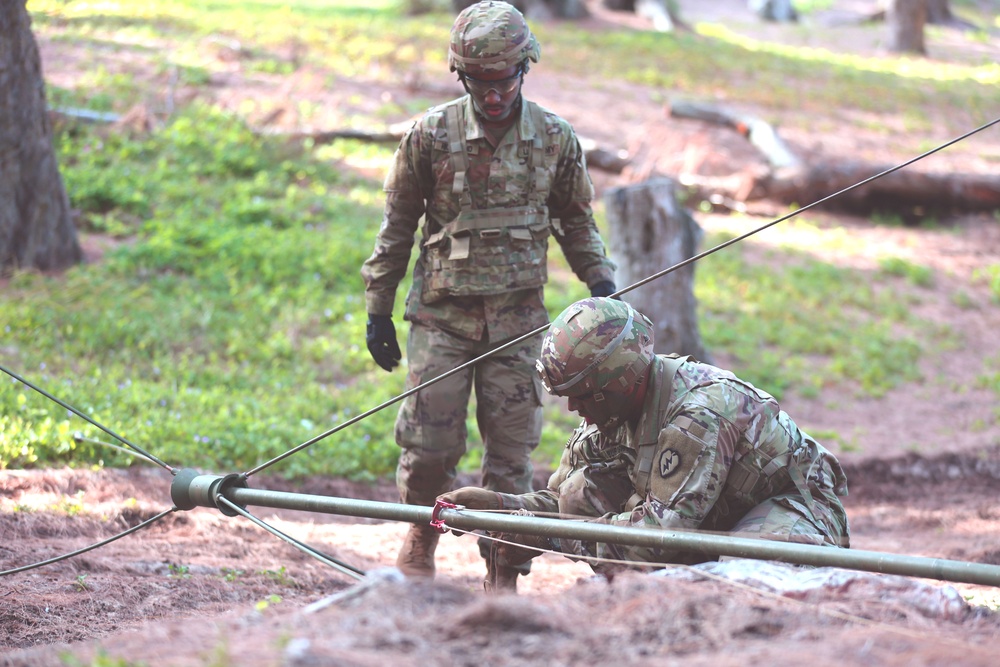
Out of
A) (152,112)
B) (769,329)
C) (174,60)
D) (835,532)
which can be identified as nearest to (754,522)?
(835,532)

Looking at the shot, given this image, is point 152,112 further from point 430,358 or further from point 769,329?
point 430,358

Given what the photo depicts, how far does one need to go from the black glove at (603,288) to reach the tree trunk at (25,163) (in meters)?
5.46

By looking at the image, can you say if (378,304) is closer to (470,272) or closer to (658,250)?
(470,272)

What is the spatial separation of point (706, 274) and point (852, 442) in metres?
2.98

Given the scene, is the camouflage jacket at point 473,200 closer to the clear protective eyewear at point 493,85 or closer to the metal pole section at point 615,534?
the clear protective eyewear at point 493,85

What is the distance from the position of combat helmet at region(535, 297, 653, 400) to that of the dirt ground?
74 centimetres

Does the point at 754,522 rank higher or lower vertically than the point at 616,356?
lower

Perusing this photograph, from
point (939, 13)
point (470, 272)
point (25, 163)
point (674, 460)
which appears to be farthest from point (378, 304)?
point (939, 13)

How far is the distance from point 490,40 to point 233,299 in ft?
16.3

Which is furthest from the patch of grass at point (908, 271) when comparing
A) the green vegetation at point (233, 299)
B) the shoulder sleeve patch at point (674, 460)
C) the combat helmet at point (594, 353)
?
the shoulder sleeve patch at point (674, 460)

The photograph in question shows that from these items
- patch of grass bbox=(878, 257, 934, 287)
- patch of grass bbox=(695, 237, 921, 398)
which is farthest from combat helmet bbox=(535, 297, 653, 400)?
patch of grass bbox=(878, 257, 934, 287)

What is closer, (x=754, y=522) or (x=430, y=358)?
(x=754, y=522)

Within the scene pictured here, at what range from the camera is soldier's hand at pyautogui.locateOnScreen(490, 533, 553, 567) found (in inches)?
160

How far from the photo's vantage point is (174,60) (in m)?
14.0
